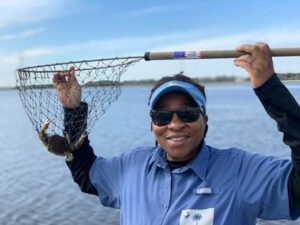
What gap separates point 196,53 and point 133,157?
994mm

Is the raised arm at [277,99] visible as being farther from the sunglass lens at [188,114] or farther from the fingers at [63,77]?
the fingers at [63,77]

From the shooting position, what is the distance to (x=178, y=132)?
12.1 ft

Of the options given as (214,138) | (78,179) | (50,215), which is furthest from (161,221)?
(214,138)

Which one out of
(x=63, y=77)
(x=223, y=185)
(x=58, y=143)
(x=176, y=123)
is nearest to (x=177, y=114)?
(x=176, y=123)

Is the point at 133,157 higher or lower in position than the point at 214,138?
higher

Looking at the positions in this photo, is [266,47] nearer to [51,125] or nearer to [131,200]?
[131,200]

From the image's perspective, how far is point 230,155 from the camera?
3.66 meters

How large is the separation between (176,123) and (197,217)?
650 mm

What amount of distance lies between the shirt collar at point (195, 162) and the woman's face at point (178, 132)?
0.05 meters

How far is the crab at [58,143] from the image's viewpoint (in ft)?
14.1

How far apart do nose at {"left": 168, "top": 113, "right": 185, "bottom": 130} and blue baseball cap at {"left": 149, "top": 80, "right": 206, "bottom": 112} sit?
0.17 metres

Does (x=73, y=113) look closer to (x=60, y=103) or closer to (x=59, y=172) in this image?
(x=60, y=103)

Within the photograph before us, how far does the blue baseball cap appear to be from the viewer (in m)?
3.69

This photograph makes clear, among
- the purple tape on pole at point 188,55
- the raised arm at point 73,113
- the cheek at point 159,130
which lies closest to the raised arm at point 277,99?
the purple tape on pole at point 188,55
